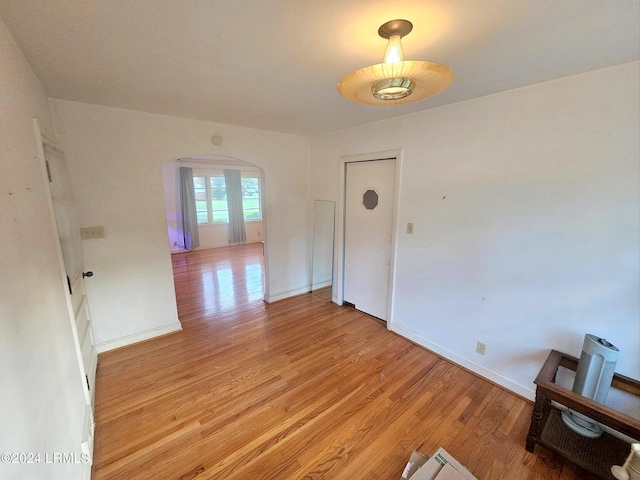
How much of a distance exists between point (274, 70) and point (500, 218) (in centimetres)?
201

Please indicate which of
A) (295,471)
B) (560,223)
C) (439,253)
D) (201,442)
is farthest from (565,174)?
(201,442)

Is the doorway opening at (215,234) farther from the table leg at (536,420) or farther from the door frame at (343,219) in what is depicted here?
the table leg at (536,420)

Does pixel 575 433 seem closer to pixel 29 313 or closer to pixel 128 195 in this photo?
pixel 29 313

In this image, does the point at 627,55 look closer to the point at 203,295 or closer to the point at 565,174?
the point at 565,174

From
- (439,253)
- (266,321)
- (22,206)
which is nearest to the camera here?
(22,206)

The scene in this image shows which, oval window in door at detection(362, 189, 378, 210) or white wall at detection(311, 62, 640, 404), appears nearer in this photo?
white wall at detection(311, 62, 640, 404)

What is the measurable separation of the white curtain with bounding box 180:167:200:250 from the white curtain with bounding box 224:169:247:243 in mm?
920

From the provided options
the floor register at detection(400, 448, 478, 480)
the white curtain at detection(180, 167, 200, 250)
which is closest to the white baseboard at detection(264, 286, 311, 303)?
the floor register at detection(400, 448, 478, 480)

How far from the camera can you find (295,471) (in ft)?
4.89

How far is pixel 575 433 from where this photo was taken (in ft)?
5.31

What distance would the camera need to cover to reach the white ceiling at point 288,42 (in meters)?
1.06

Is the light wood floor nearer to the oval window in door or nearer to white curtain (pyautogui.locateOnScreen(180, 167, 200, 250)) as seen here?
the oval window in door

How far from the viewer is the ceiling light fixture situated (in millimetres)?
917

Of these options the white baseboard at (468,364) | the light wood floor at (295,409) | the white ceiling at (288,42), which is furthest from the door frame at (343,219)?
the white ceiling at (288,42)
